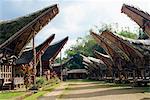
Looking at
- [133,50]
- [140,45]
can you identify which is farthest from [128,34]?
[133,50]

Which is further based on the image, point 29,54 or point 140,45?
point 29,54

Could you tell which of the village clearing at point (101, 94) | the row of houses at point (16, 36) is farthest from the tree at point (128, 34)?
the row of houses at point (16, 36)

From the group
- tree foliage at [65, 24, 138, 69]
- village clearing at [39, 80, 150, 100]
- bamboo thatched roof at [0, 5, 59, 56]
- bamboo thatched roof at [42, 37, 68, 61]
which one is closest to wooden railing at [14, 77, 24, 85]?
bamboo thatched roof at [0, 5, 59, 56]

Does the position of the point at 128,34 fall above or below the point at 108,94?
above

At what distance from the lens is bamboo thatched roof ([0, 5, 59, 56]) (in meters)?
19.3

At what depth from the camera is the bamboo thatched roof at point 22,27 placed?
19328 mm

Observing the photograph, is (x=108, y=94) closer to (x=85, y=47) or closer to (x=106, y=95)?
(x=106, y=95)

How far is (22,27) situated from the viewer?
1956 cm

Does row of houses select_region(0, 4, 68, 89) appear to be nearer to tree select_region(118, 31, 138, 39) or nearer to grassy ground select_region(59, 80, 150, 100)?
grassy ground select_region(59, 80, 150, 100)

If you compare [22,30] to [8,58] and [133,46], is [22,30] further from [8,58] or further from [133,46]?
[133,46]

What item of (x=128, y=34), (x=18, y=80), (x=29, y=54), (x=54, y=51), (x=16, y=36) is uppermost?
(x=128, y=34)

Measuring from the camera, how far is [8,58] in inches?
851

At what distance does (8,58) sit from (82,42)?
69594 millimetres

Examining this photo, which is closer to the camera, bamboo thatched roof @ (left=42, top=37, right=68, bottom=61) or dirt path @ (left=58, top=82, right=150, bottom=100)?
dirt path @ (left=58, top=82, right=150, bottom=100)
